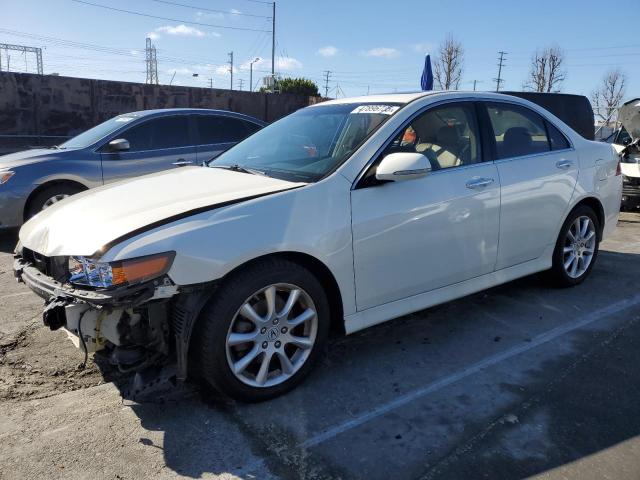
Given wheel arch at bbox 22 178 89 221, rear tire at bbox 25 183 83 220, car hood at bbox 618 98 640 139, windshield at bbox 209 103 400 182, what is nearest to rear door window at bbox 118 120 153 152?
wheel arch at bbox 22 178 89 221

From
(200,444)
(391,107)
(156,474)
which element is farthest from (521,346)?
(156,474)

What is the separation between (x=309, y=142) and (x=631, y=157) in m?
8.25

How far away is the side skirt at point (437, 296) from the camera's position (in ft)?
10.8

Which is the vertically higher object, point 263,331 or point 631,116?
point 631,116

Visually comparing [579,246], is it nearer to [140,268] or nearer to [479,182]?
[479,182]

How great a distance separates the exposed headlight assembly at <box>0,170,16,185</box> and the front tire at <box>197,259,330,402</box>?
4.88 metres

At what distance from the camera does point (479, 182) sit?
3787 millimetres

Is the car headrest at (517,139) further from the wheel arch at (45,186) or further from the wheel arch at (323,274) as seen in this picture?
the wheel arch at (45,186)

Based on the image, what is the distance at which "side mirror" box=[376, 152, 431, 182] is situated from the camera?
3184 millimetres

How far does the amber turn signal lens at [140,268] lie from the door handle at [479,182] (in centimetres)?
214

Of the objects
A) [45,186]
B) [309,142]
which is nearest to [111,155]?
[45,186]

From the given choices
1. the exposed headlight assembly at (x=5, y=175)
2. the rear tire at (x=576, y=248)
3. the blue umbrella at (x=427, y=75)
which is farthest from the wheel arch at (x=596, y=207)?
the blue umbrella at (x=427, y=75)

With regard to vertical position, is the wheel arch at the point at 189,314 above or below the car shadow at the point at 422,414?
above

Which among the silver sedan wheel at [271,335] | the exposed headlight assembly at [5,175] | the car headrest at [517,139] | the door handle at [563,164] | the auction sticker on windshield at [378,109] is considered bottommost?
the silver sedan wheel at [271,335]
